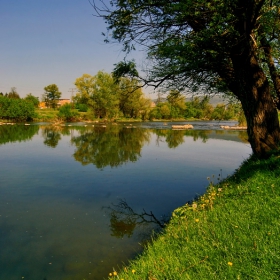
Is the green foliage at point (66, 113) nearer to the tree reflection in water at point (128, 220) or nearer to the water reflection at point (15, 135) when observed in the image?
the water reflection at point (15, 135)

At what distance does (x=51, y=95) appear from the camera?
114125mm

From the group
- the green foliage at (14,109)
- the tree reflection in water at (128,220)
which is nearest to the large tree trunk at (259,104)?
the tree reflection in water at (128,220)

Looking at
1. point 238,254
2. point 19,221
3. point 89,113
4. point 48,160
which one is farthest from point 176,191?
point 89,113

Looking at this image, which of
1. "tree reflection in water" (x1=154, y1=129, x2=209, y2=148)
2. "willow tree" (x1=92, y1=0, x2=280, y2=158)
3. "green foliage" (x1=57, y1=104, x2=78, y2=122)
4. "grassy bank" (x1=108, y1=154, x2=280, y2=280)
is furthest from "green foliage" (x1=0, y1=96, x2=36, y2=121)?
"grassy bank" (x1=108, y1=154, x2=280, y2=280)

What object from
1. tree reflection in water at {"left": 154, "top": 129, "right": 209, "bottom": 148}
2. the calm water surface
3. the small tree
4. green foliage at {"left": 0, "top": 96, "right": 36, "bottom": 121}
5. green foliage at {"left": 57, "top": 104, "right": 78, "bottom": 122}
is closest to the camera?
the calm water surface

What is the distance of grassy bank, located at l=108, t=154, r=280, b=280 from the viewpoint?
3086 millimetres

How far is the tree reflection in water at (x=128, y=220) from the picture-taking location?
618 cm

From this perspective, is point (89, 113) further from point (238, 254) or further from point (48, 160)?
point (238, 254)

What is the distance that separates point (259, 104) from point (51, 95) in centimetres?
11673

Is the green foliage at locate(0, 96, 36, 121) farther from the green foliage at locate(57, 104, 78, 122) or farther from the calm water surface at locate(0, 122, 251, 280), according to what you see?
the calm water surface at locate(0, 122, 251, 280)

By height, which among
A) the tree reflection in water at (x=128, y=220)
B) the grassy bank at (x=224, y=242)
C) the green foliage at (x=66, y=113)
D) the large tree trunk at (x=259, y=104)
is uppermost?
the green foliage at (x=66, y=113)

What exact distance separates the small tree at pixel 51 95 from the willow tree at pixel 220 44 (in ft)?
368

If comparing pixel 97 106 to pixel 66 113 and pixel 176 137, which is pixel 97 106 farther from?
pixel 176 137

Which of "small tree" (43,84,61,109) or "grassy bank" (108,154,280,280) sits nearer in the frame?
"grassy bank" (108,154,280,280)
